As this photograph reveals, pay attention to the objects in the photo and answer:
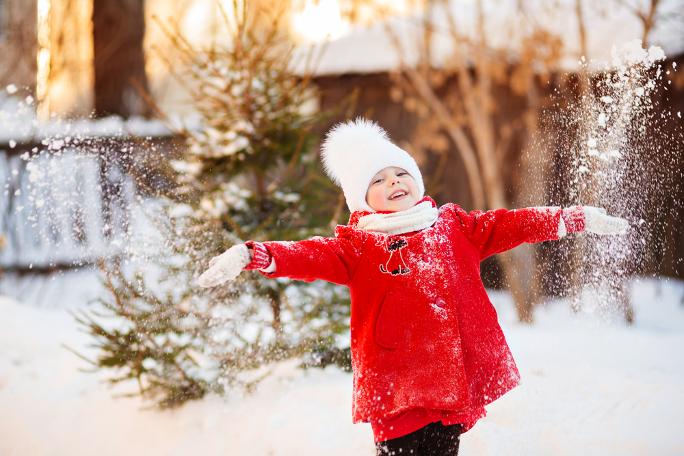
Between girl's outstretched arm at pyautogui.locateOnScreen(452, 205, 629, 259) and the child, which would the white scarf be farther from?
girl's outstretched arm at pyautogui.locateOnScreen(452, 205, 629, 259)

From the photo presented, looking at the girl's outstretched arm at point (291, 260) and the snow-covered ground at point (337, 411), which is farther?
the snow-covered ground at point (337, 411)

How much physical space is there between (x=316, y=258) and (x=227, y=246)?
143 centimetres

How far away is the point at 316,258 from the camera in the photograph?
2.33 m

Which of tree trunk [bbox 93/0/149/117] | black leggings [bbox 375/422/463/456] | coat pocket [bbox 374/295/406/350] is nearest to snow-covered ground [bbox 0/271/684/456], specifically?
black leggings [bbox 375/422/463/456]

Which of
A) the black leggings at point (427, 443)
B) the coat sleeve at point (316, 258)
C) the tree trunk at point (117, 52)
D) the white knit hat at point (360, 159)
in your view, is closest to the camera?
the coat sleeve at point (316, 258)

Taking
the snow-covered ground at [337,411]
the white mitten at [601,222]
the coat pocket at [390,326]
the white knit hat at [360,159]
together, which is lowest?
the snow-covered ground at [337,411]

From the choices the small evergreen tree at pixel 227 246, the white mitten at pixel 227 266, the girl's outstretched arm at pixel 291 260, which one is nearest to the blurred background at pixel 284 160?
the small evergreen tree at pixel 227 246

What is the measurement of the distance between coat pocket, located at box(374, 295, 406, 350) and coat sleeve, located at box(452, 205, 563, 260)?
39 cm

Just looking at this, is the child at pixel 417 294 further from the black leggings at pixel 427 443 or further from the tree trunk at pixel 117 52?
the tree trunk at pixel 117 52

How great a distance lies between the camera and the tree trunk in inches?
325

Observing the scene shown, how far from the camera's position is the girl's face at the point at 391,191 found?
8.08 ft

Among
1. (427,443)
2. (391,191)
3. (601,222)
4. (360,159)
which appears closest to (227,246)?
(360,159)

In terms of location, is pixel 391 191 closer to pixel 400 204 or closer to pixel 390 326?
pixel 400 204

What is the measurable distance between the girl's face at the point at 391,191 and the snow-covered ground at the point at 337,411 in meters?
1.22
